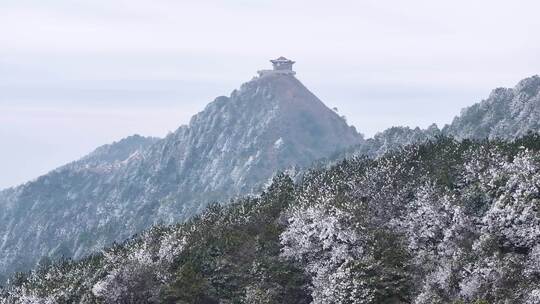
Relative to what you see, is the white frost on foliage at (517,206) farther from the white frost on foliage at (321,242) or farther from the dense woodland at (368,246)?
the white frost on foliage at (321,242)

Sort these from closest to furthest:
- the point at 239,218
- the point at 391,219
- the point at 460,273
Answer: the point at 460,273
the point at 391,219
the point at 239,218

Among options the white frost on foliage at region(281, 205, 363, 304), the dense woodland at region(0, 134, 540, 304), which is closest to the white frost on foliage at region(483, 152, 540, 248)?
the dense woodland at region(0, 134, 540, 304)

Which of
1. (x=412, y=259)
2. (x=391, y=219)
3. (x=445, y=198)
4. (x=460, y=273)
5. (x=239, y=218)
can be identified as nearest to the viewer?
(x=460, y=273)

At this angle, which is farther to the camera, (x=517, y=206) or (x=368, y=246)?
(x=368, y=246)

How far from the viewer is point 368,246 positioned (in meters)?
94.6

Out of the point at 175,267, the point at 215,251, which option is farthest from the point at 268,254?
the point at 175,267

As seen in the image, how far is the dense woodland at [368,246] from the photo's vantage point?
84.9 m

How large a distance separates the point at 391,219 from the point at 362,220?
20.0 feet

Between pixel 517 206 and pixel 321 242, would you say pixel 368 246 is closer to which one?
pixel 321 242

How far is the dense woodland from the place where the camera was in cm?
8494

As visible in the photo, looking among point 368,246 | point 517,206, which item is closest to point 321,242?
point 368,246

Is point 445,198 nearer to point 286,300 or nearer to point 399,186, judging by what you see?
point 399,186

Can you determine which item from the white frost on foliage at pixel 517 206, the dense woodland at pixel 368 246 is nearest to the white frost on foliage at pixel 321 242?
the dense woodland at pixel 368 246

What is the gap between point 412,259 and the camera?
3565 inches
